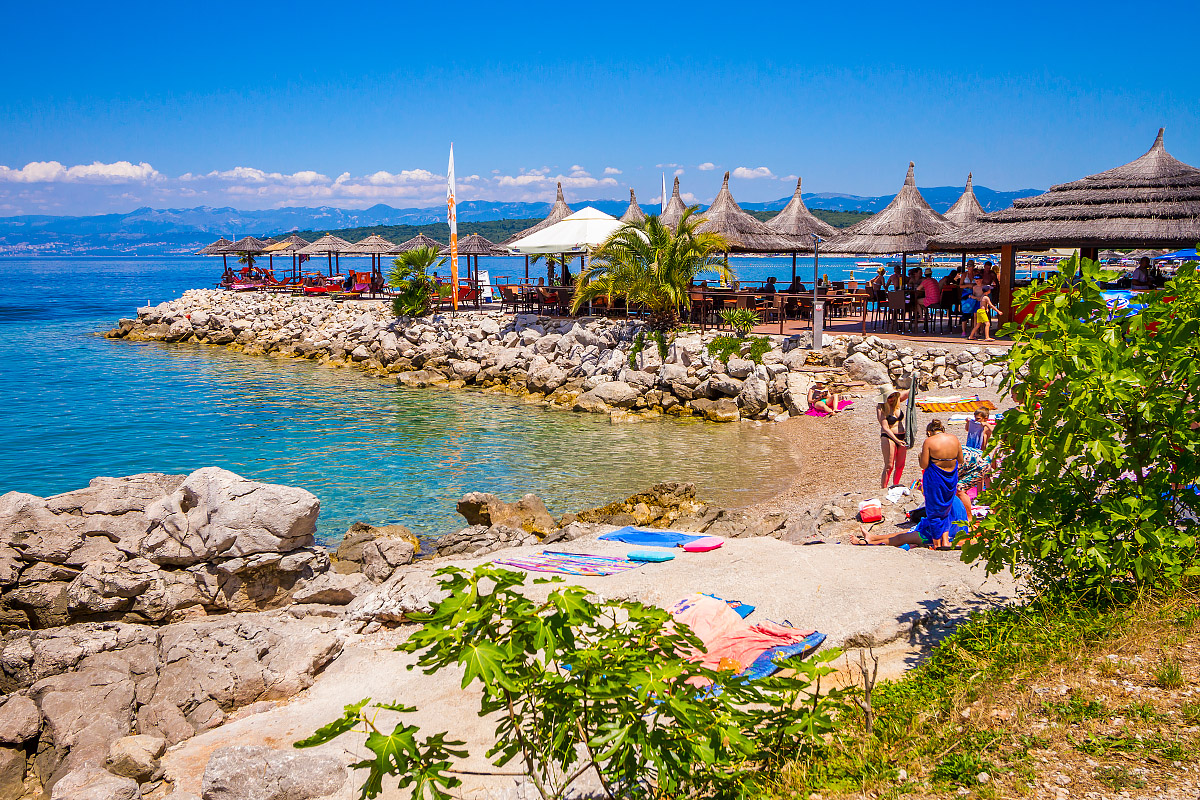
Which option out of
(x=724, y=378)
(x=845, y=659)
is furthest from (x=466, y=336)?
(x=845, y=659)

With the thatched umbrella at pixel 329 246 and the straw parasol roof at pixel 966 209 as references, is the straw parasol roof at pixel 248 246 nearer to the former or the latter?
the thatched umbrella at pixel 329 246

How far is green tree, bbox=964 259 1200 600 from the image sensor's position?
4070 mm

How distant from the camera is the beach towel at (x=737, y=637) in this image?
5.11 metres

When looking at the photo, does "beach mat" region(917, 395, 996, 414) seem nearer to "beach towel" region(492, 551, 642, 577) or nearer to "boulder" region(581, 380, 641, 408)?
"boulder" region(581, 380, 641, 408)

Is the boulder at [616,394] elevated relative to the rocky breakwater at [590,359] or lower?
lower

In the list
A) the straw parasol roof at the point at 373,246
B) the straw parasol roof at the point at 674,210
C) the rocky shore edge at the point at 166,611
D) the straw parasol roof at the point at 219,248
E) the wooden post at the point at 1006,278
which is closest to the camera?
the rocky shore edge at the point at 166,611

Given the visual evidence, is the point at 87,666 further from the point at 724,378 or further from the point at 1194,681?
the point at 724,378

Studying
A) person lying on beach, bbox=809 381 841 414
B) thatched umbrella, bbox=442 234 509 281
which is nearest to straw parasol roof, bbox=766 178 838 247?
person lying on beach, bbox=809 381 841 414

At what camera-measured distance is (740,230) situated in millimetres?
22438

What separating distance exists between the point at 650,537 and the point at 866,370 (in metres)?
10.6

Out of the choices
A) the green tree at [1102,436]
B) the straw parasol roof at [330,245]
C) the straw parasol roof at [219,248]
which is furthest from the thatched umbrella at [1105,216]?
the straw parasol roof at [219,248]

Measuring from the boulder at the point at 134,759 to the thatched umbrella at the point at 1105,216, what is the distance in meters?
16.3

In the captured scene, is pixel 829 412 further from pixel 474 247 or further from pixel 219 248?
pixel 219 248

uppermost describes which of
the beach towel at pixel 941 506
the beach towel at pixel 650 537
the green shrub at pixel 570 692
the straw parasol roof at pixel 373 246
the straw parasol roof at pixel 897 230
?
the straw parasol roof at pixel 373 246
